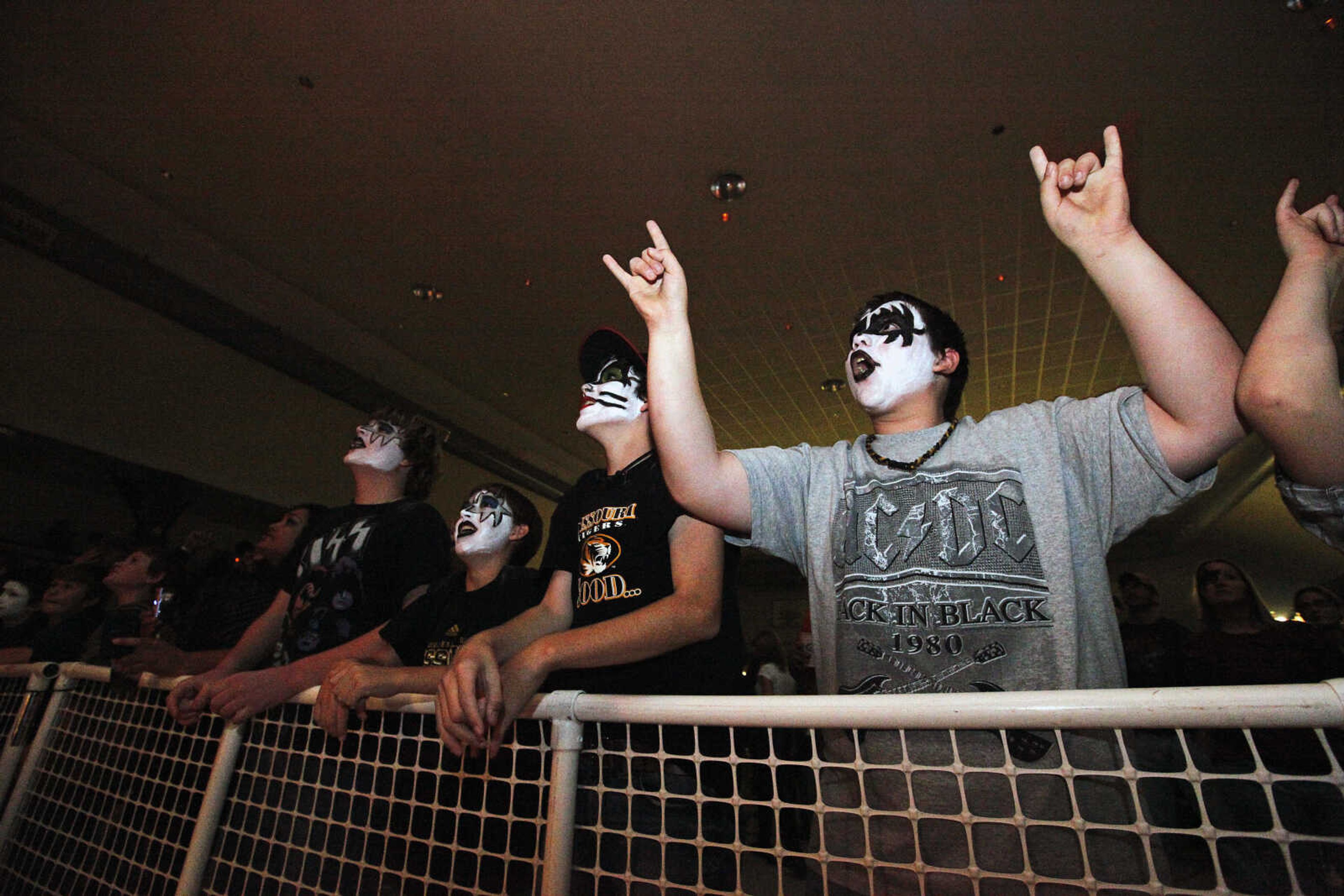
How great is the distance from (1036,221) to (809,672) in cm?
370

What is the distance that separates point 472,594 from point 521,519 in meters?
0.30

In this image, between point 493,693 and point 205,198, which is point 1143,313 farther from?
point 205,198

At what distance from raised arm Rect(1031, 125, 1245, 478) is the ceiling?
2902 mm

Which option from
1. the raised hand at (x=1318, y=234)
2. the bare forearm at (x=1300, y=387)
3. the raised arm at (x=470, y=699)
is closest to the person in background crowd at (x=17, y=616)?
the raised arm at (x=470, y=699)

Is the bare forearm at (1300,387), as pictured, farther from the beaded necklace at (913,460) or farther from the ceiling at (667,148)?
the ceiling at (667,148)

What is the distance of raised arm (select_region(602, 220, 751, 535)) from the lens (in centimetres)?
111

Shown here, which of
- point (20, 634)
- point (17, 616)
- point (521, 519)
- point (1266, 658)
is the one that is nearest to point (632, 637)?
point (521, 519)

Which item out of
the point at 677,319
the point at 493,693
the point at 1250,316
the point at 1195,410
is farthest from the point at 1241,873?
the point at 1250,316

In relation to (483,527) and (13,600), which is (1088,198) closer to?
(483,527)

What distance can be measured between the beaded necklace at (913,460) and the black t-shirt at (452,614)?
2.98ft

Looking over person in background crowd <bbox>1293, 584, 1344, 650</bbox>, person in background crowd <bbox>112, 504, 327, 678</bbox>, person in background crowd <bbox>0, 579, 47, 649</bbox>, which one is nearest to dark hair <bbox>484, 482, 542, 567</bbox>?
person in background crowd <bbox>112, 504, 327, 678</bbox>

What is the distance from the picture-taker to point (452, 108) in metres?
3.89

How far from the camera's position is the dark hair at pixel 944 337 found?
1340 mm

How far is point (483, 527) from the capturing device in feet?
6.15
